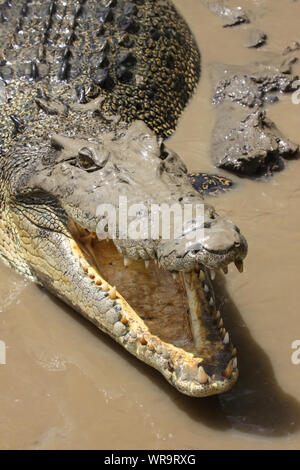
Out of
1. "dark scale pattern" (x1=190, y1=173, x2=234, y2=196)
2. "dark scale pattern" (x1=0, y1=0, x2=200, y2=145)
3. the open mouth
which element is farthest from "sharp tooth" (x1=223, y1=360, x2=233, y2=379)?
"dark scale pattern" (x1=0, y1=0, x2=200, y2=145)

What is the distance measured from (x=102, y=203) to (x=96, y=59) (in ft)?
8.29

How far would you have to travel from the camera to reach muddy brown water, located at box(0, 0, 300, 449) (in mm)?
3139

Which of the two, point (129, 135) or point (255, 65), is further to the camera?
point (255, 65)

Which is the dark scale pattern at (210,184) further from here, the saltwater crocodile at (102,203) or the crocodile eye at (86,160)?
the crocodile eye at (86,160)

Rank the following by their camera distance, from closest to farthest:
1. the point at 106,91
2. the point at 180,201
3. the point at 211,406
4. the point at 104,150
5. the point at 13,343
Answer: the point at 180,201, the point at 211,406, the point at 104,150, the point at 13,343, the point at 106,91

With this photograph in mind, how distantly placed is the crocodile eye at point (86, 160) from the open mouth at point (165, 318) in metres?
0.40

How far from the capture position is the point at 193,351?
3.12 metres

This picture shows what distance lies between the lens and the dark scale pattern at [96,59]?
16.3 ft

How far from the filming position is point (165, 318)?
341cm

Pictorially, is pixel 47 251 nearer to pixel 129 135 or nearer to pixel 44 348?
pixel 44 348

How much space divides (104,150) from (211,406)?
1.70 m

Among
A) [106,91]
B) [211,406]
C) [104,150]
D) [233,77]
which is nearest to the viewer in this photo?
[211,406]
